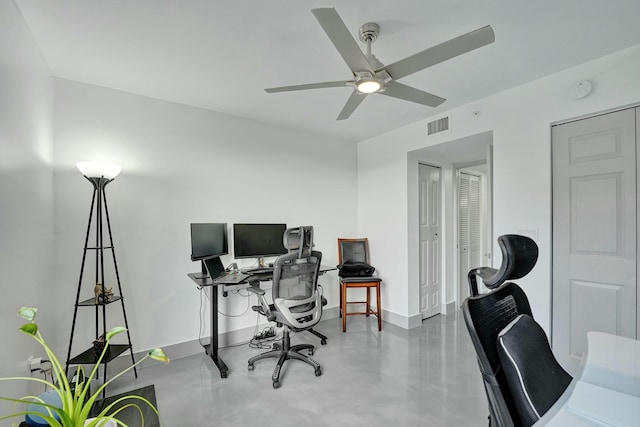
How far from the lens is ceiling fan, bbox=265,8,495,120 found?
137 cm

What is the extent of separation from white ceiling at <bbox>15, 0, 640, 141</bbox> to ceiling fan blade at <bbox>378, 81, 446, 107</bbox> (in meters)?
0.35

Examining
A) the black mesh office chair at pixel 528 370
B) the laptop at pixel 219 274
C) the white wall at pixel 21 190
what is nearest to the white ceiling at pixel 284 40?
the white wall at pixel 21 190

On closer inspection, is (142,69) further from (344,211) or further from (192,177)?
(344,211)

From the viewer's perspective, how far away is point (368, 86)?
182cm

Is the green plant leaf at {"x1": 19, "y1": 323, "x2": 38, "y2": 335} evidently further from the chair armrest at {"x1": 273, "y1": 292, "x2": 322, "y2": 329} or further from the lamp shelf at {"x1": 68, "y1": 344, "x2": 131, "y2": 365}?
the chair armrest at {"x1": 273, "y1": 292, "x2": 322, "y2": 329}

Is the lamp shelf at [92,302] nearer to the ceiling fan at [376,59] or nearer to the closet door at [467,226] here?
the ceiling fan at [376,59]

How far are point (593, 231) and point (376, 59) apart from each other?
2.20 meters

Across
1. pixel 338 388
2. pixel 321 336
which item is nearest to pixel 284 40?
pixel 338 388

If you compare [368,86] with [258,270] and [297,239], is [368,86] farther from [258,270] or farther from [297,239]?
[258,270]

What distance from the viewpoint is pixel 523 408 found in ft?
2.90

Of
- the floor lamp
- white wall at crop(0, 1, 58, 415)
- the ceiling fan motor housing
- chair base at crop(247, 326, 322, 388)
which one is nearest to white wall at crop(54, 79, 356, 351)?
the floor lamp

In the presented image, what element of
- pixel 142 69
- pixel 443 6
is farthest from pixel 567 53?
pixel 142 69

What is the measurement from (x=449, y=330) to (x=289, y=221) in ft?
8.15

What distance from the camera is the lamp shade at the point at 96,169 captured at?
7.15 ft
